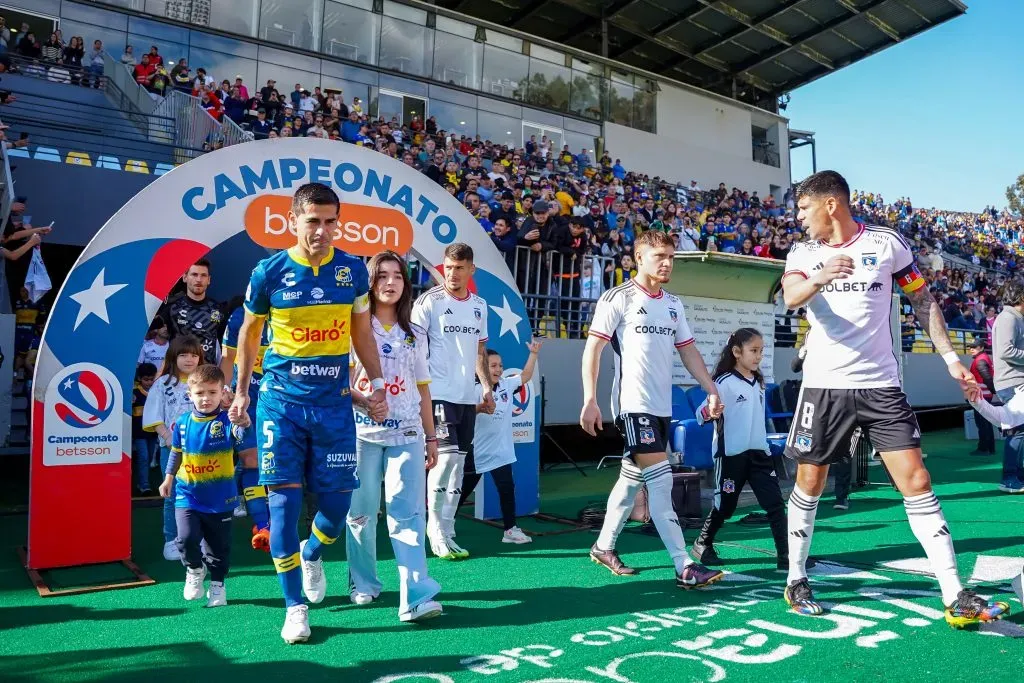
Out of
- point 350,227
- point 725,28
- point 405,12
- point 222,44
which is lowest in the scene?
point 350,227

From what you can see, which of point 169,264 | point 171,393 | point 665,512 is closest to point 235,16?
point 169,264

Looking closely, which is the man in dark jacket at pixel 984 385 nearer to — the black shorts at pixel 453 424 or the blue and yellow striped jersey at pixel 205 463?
the black shorts at pixel 453 424

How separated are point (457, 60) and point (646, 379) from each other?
22524 mm

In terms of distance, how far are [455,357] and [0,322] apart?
561 cm

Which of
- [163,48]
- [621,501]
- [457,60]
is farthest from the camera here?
[457,60]

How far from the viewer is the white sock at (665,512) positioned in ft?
16.1

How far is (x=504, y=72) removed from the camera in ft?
86.3

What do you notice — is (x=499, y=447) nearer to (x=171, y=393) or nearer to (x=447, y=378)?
(x=447, y=378)

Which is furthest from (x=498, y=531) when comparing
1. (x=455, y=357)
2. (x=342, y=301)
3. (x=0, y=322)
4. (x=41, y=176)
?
(x=41, y=176)

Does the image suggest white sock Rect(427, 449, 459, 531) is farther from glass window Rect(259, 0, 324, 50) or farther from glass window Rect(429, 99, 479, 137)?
glass window Rect(429, 99, 479, 137)

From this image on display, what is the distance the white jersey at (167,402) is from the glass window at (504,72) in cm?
2143

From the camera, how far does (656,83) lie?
30.1 meters

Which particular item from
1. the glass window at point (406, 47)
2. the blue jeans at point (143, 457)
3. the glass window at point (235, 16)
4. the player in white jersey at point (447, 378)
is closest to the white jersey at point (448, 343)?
the player in white jersey at point (447, 378)

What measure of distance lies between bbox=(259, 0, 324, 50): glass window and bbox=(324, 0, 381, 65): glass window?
299 millimetres
